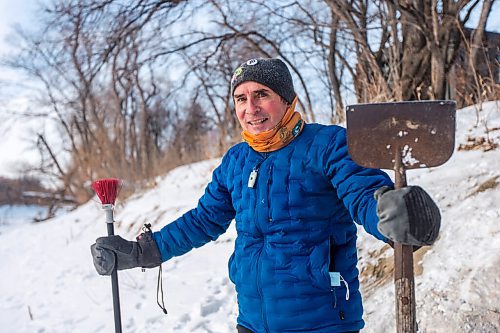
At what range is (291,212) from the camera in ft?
4.78

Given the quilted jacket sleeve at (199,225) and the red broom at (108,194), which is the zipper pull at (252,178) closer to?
the quilted jacket sleeve at (199,225)

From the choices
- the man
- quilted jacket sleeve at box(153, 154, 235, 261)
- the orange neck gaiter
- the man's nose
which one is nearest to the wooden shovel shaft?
the man

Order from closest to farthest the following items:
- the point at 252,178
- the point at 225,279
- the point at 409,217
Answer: the point at 409,217, the point at 252,178, the point at 225,279

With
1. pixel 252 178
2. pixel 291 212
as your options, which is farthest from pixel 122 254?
pixel 291 212

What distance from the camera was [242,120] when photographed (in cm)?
161

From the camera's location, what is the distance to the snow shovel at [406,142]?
120 cm

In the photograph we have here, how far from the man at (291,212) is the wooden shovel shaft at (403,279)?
11 cm

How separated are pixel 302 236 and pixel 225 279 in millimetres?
2510

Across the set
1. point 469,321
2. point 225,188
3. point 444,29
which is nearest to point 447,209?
point 469,321

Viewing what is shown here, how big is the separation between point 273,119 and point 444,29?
396 centimetres

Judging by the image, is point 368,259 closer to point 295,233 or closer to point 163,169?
point 295,233

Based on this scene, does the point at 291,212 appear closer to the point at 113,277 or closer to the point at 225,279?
the point at 113,277

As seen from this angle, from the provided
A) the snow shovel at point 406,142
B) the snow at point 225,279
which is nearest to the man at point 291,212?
A: the snow shovel at point 406,142

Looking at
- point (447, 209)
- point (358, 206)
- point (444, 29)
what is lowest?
point (447, 209)
